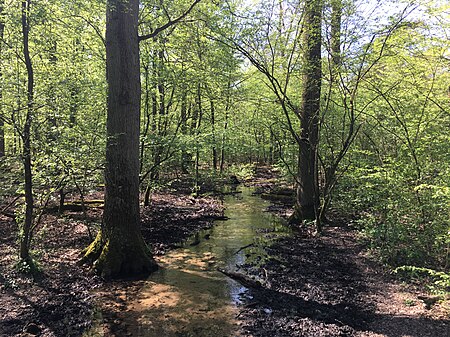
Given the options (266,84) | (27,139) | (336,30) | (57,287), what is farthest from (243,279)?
(336,30)

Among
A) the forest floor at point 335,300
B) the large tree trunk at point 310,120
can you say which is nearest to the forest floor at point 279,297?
the forest floor at point 335,300

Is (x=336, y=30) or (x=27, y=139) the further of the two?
(x=336, y=30)

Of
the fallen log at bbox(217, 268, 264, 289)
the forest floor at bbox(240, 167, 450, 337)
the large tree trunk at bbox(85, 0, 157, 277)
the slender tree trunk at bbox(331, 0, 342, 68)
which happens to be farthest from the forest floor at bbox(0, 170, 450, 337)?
the slender tree trunk at bbox(331, 0, 342, 68)

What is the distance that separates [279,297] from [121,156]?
12.7 feet

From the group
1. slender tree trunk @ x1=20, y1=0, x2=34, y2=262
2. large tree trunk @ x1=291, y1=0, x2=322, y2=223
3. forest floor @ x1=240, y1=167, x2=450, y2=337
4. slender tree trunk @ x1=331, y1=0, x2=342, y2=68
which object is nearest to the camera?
forest floor @ x1=240, y1=167, x2=450, y2=337

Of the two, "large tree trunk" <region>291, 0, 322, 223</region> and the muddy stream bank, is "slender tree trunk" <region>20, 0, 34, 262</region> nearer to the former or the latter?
the muddy stream bank

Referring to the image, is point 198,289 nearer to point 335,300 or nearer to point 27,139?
point 335,300

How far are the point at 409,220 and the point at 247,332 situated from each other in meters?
4.03

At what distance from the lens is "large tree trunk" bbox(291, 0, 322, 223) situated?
8.31 meters

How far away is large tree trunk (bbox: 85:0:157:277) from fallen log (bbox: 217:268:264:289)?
1580mm

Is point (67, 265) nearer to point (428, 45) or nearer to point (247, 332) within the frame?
point (247, 332)

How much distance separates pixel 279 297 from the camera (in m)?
5.34

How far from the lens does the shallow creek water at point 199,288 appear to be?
4523 millimetres

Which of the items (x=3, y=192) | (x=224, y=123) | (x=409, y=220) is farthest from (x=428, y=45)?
(x=224, y=123)
